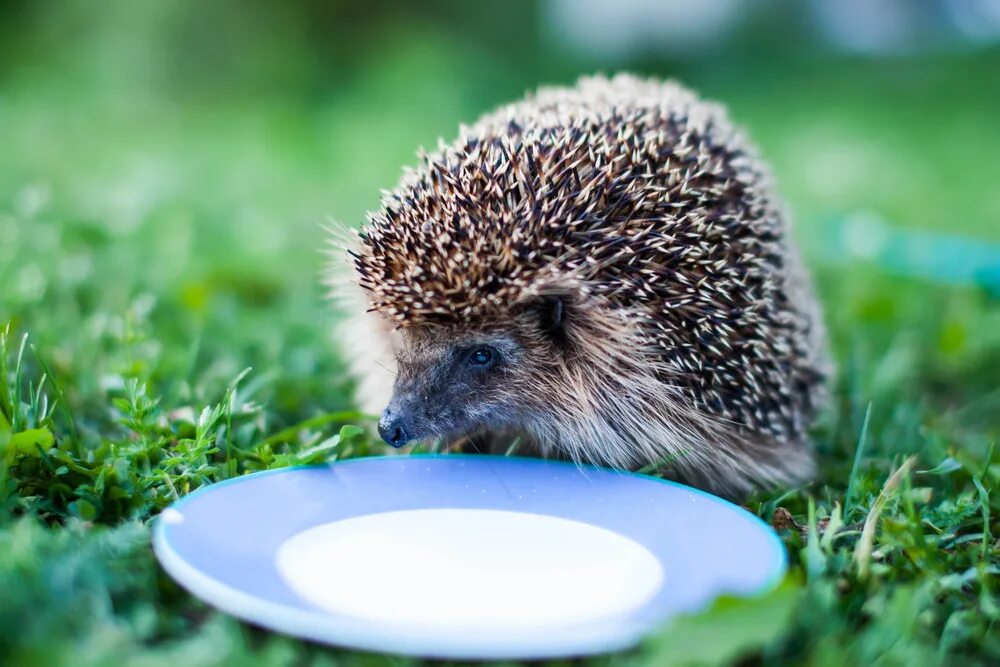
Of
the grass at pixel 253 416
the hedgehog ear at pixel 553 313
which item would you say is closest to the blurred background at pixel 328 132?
the grass at pixel 253 416

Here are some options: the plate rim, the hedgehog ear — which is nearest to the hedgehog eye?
the hedgehog ear

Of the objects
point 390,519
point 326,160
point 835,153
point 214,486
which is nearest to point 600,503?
point 390,519

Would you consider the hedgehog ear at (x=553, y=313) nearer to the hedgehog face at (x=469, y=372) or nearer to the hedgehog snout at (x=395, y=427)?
the hedgehog face at (x=469, y=372)

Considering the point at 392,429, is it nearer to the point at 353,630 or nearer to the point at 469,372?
the point at 469,372

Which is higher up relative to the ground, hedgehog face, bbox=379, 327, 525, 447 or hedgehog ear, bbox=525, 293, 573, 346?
hedgehog ear, bbox=525, 293, 573, 346

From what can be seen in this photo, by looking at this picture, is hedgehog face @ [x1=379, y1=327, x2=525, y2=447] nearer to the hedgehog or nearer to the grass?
the hedgehog

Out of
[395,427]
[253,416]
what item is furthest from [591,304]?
[253,416]

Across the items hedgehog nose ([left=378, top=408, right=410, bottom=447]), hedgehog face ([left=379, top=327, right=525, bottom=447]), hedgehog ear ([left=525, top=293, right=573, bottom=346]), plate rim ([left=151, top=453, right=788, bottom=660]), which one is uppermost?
hedgehog ear ([left=525, top=293, right=573, bottom=346])

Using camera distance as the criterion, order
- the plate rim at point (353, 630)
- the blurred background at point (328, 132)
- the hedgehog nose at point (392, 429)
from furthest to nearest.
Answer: the blurred background at point (328, 132)
the hedgehog nose at point (392, 429)
the plate rim at point (353, 630)
